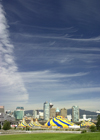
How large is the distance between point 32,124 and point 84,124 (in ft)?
137

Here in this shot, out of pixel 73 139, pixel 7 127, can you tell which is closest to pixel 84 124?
pixel 7 127

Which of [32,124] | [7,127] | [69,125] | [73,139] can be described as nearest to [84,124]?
[69,125]

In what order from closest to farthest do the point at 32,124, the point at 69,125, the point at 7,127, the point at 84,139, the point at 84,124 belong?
the point at 84,139 → the point at 7,127 → the point at 69,125 → the point at 84,124 → the point at 32,124

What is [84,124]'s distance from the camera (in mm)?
137000

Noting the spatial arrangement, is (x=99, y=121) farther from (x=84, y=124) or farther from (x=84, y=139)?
(x=84, y=139)

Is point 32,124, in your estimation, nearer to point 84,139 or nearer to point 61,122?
point 61,122

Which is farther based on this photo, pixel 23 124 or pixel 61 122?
pixel 23 124

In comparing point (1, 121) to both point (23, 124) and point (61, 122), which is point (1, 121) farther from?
point (61, 122)

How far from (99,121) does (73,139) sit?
63.9m

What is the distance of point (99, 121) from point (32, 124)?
198 ft

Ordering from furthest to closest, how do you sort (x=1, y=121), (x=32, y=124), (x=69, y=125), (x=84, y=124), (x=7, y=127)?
(x=1, y=121)
(x=32, y=124)
(x=84, y=124)
(x=69, y=125)
(x=7, y=127)

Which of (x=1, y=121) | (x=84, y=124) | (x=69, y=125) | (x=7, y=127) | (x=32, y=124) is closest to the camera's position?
(x=7, y=127)

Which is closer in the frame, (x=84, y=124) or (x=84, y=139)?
(x=84, y=139)

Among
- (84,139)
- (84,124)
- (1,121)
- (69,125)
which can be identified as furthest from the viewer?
(1,121)
